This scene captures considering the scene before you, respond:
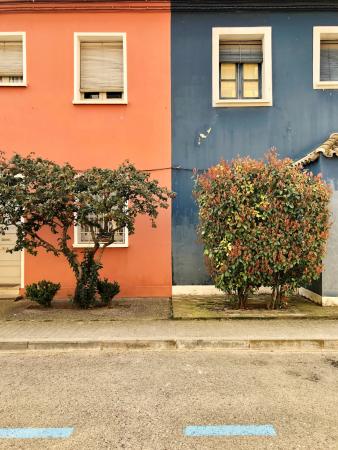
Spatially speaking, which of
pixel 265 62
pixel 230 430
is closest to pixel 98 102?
pixel 265 62

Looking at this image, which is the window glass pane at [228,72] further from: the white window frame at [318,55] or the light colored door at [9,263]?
the light colored door at [9,263]

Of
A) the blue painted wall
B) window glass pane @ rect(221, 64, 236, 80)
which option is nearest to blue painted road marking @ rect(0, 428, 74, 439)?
the blue painted wall

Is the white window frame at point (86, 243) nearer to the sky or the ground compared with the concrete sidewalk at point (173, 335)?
nearer to the sky

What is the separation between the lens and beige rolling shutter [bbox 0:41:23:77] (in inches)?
438

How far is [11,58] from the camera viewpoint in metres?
11.1

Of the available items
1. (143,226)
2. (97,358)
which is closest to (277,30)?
(143,226)

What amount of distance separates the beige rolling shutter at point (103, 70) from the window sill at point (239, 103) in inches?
97.4

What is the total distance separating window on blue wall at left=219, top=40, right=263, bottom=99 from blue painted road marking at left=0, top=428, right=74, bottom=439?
915 centimetres

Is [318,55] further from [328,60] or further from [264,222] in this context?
[264,222]

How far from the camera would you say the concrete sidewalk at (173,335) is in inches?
266

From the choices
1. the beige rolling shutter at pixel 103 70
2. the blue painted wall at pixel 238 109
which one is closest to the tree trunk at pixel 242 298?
the blue painted wall at pixel 238 109

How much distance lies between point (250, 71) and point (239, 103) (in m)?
1.04

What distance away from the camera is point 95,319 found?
27.2ft

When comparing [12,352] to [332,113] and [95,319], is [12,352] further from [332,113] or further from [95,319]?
[332,113]
